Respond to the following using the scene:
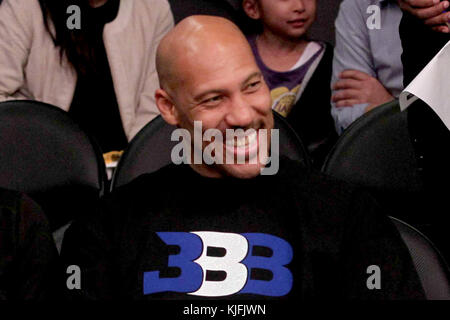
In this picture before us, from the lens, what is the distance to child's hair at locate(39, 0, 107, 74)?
1764 millimetres

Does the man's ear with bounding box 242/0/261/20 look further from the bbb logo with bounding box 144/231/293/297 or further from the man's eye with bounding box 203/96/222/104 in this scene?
the bbb logo with bounding box 144/231/293/297

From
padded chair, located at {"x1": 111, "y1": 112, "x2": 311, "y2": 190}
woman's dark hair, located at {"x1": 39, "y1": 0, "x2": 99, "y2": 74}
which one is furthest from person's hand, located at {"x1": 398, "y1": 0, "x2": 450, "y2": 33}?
woman's dark hair, located at {"x1": 39, "y1": 0, "x2": 99, "y2": 74}

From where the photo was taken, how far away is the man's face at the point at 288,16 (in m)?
1.78

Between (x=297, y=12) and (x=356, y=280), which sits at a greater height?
(x=297, y=12)

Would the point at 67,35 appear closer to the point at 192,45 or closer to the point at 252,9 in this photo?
the point at 252,9

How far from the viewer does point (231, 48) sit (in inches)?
45.9

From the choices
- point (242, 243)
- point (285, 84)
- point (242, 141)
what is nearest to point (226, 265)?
point (242, 243)

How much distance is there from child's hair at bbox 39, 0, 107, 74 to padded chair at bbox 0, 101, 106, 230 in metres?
0.29

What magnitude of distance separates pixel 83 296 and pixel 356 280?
43 centimetres

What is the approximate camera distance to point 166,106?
4.02ft
